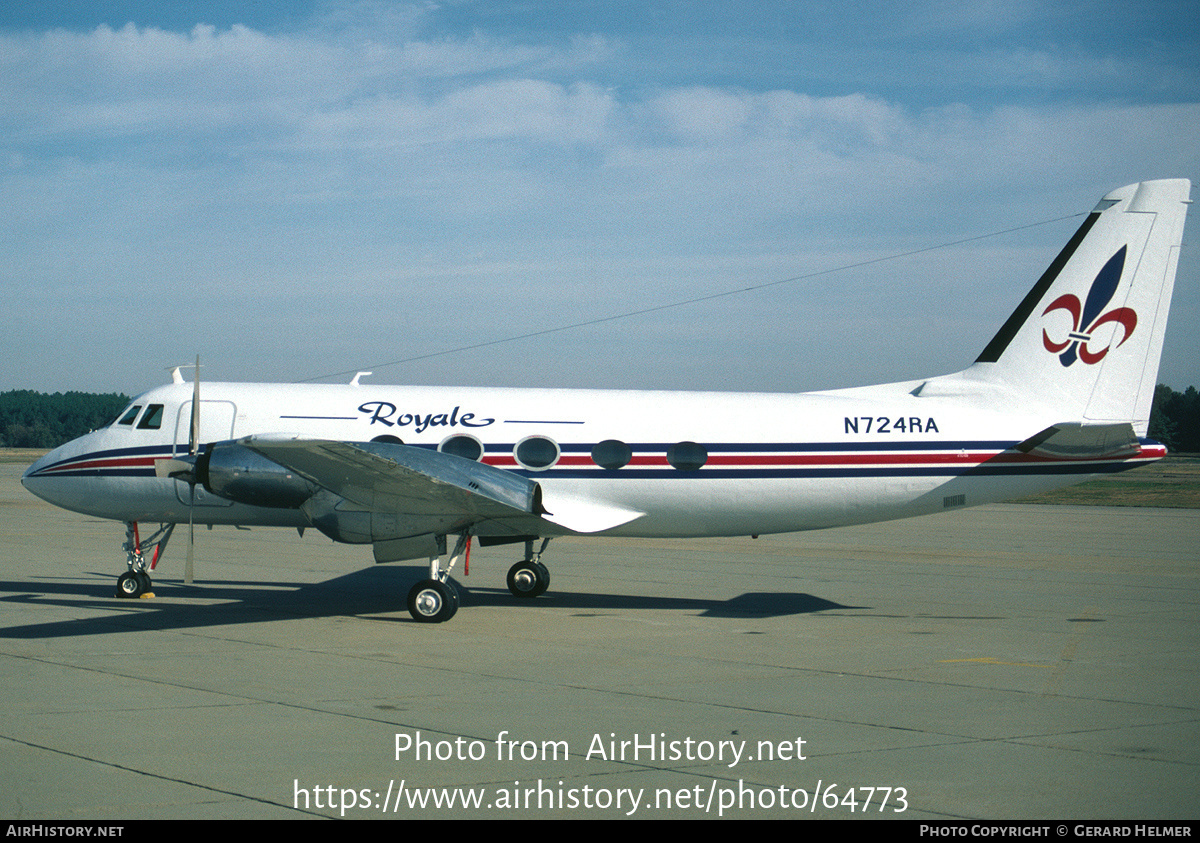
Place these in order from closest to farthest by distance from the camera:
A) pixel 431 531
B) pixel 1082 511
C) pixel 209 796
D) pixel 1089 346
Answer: pixel 209 796 < pixel 431 531 < pixel 1089 346 < pixel 1082 511

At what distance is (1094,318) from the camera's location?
16.8m

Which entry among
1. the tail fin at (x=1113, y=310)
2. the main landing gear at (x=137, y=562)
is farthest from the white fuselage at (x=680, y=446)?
the tail fin at (x=1113, y=310)

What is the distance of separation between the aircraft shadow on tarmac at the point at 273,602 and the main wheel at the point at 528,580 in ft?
0.65

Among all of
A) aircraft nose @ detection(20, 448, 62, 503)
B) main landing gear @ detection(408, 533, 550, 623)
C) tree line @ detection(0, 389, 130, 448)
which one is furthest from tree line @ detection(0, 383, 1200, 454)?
main landing gear @ detection(408, 533, 550, 623)

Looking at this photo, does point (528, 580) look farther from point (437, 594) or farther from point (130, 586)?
point (130, 586)

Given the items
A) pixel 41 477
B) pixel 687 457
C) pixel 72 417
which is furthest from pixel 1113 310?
pixel 72 417

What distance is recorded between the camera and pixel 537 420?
17.2 m

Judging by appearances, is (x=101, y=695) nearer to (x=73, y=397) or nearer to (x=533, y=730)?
(x=533, y=730)

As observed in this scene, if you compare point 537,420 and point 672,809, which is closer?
point 672,809

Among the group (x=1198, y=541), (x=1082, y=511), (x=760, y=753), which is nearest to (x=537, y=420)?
(x=760, y=753)

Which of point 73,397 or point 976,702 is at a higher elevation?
point 73,397

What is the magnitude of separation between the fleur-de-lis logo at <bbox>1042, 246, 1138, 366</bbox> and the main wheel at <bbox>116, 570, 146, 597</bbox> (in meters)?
14.6
